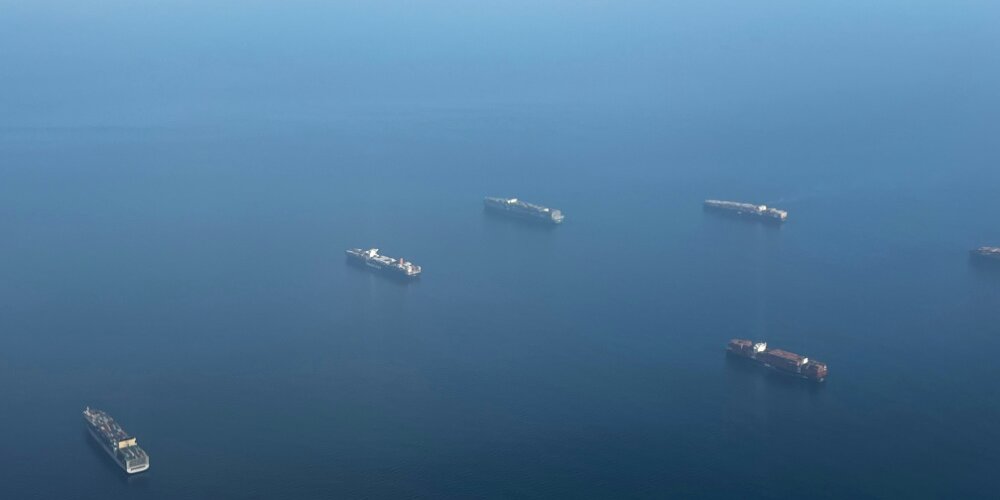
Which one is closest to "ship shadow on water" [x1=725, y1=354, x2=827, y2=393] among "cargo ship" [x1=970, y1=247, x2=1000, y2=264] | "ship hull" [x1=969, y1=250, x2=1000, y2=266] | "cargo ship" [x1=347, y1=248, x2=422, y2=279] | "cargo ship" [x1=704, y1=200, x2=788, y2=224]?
"cargo ship" [x1=347, y1=248, x2=422, y2=279]

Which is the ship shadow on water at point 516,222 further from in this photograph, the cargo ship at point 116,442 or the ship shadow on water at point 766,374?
the cargo ship at point 116,442

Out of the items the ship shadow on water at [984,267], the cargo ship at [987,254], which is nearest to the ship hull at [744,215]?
the cargo ship at [987,254]

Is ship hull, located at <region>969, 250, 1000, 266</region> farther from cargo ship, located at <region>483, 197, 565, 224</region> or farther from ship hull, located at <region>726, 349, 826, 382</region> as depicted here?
cargo ship, located at <region>483, 197, 565, 224</region>

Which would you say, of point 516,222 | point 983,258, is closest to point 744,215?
point 516,222

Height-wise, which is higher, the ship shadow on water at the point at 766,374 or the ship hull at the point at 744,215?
the ship hull at the point at 744,215

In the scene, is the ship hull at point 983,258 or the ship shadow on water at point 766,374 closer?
the ship shadow on water at point 766,374

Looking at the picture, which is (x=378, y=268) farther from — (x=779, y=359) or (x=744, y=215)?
(x=779, y=359)

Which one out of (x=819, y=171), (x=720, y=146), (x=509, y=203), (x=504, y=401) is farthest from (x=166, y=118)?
(x=504, y=401)
